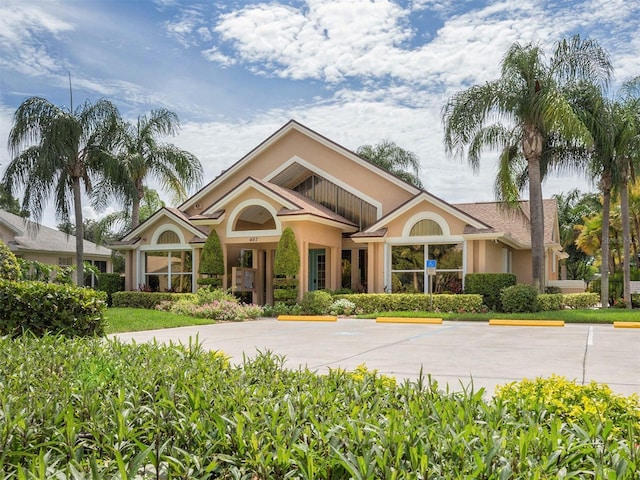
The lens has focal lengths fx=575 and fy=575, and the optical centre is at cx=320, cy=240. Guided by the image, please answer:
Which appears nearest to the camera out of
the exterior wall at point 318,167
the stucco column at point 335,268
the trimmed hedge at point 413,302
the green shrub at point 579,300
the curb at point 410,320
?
the curb at point 410,320

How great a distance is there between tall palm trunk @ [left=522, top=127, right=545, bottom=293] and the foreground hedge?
760 inches

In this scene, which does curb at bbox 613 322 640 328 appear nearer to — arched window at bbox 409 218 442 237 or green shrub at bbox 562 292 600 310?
green shrub at bbox 562 292 600 310

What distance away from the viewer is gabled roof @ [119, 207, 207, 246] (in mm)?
27438

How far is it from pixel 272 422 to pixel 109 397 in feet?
4.91

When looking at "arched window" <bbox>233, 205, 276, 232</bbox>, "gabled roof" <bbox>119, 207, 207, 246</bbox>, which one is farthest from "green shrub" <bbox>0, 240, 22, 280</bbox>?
"gabled roof" <bbox>119, 207, 207, 246</bbox>

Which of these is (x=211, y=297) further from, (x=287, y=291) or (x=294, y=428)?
(x=294, y=428)

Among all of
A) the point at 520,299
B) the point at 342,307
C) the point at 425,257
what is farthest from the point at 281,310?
the point at 520,299

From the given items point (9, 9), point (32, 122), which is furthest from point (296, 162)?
point (9, 9)

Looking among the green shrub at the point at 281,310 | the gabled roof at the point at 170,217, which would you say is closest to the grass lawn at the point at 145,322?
the green shrub at the point at 281,310

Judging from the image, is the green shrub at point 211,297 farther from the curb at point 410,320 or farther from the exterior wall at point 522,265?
the exterior wall at point 522,265

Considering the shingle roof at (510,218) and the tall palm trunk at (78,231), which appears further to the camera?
the tall palm trunk at (78,231)

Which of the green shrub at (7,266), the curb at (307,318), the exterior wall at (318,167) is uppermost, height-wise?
the exterior wall at (318,167)

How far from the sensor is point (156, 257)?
95.9 ft

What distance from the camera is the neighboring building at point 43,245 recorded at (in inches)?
1329
